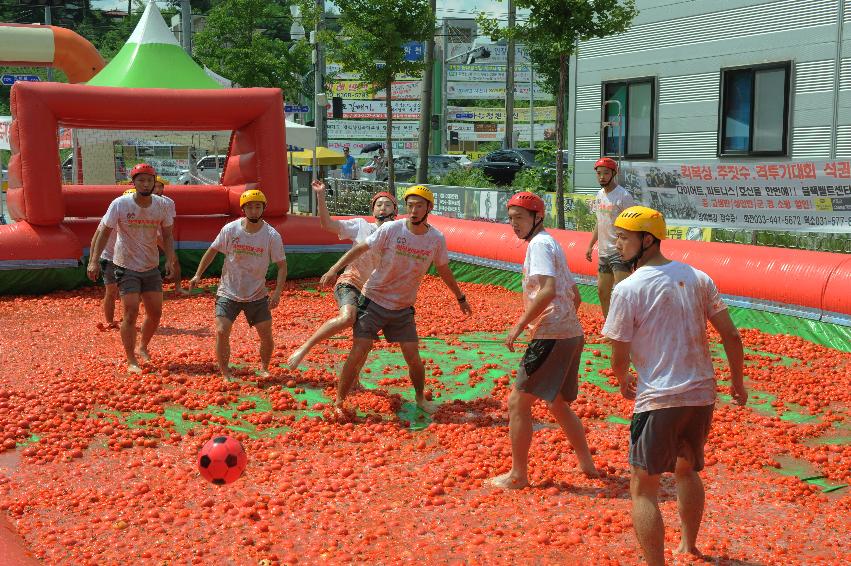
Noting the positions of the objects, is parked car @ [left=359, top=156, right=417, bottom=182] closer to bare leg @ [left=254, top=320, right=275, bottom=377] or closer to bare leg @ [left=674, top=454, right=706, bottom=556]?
bare leg @ [left=254, top=320, right=275, bottom=377]

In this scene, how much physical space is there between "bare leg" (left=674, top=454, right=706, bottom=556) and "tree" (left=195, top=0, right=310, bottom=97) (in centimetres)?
3560

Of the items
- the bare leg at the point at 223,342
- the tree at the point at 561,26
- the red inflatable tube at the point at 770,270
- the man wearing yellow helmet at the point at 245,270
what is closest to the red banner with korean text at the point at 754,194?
the red inflatable tube at the point at 770,270

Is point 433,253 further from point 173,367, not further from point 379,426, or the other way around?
point 173,367

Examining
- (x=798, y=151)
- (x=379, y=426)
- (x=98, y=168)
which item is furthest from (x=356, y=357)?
(x=98, y=168)

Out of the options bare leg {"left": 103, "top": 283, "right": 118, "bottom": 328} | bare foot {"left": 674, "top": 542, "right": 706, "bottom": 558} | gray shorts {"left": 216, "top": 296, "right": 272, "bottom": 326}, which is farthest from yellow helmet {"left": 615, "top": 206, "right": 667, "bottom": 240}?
bare leg {"left": 103, "top": 283, "right": 118, "bottom": 328}

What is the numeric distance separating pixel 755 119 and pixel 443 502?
14.8 m

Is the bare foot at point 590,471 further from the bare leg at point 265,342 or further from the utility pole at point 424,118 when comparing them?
the utility pole at point 424,118

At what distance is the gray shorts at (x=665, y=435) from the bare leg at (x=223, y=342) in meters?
5.36

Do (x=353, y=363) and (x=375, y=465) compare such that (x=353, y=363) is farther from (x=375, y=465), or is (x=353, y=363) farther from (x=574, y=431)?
(x=574, y=431)

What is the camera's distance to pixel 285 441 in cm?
749

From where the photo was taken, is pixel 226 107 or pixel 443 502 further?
pixel 226 107

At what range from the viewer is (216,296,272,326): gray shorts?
30.0 feet

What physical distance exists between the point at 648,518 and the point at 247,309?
550cm

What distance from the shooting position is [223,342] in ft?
30.0
